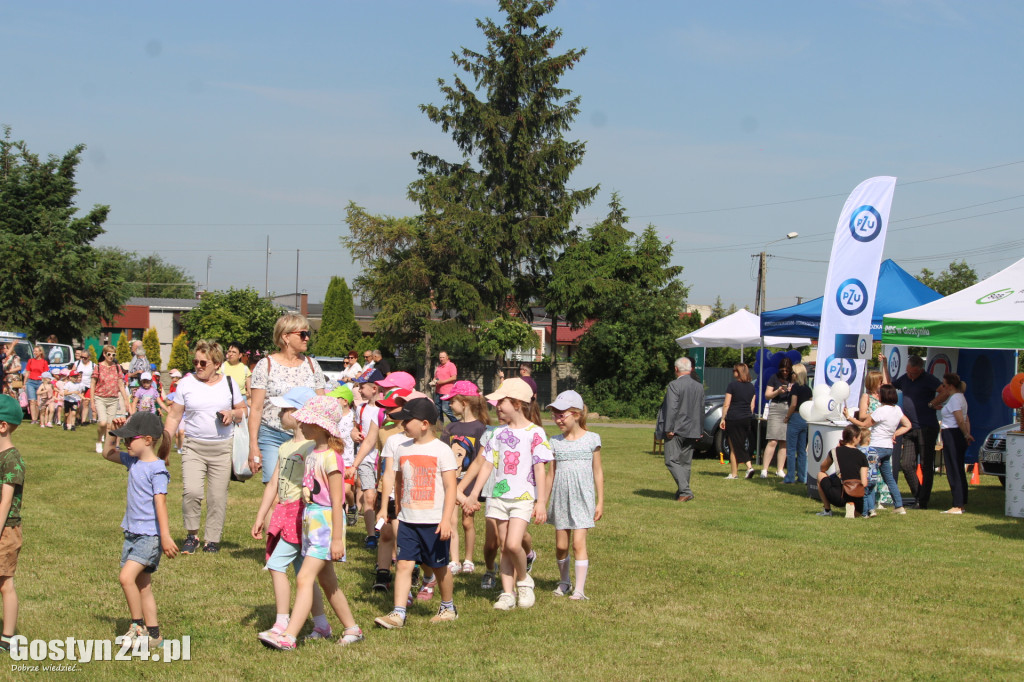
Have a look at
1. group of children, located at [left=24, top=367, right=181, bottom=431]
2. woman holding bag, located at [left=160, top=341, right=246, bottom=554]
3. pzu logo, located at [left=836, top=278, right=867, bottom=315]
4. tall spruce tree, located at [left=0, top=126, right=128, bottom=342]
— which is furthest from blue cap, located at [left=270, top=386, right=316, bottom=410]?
tall spruce tree, located at [left=0, top=126, right=128, bottom=342]

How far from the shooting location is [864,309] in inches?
546

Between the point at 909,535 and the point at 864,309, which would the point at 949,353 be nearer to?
the point at 864,309

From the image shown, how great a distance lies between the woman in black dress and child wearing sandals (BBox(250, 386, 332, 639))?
35.9 feet

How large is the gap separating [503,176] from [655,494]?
29555mm

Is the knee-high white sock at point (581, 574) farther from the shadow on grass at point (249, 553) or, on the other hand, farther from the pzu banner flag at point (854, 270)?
the pzu banner flag at point (854, 270)

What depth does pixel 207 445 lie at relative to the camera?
336 inches

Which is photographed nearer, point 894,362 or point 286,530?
point 286,530

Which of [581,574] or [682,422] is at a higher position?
[682,422]

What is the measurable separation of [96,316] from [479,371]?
1570cm

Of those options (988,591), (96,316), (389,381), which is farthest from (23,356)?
(988,591)

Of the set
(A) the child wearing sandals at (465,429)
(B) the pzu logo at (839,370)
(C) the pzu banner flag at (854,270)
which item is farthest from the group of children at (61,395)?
(A) the child wearing sandals at (465,429)

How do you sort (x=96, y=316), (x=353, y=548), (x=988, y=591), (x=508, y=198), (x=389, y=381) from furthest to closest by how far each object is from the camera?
(x=508, y=198) < (x=96, y=316) < (x=353, y=548) < (x=988, y=591) < (x=389, y=381)

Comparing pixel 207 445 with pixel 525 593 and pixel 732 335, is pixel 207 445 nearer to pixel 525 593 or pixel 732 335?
pixel 525 593

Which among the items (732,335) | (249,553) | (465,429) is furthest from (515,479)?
(732,335)
